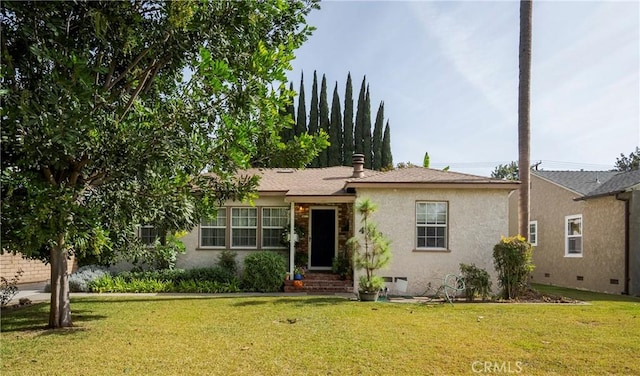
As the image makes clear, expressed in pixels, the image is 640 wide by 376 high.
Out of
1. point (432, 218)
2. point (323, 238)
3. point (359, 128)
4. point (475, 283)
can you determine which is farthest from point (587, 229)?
point (359, 128)

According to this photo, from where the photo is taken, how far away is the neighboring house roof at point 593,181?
15734 mm

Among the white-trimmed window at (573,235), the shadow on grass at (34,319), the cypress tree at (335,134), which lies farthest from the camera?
the cypress tree at (335,134)

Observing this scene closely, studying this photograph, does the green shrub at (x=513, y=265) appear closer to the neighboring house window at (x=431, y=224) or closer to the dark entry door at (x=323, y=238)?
the neighboring house window at (x=431, y=224)

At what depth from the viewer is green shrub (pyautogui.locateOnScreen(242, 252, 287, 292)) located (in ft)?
46.0

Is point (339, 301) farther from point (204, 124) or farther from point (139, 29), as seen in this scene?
point (139, 29)

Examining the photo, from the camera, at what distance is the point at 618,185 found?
16.0 meters

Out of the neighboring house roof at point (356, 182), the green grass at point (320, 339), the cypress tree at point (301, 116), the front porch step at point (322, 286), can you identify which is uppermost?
the cypress tree at point (301, 116)

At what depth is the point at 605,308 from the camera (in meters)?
11.3

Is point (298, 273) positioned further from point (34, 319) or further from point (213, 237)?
point (34, 319)

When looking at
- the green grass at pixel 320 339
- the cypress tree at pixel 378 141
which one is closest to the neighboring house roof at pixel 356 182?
the green grass at pixel 320 339

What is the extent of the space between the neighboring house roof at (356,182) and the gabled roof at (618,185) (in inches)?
169

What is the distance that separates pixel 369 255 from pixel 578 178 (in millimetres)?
11894

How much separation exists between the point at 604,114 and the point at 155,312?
53.1 feet

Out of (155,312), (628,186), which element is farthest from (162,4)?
(628,186)
